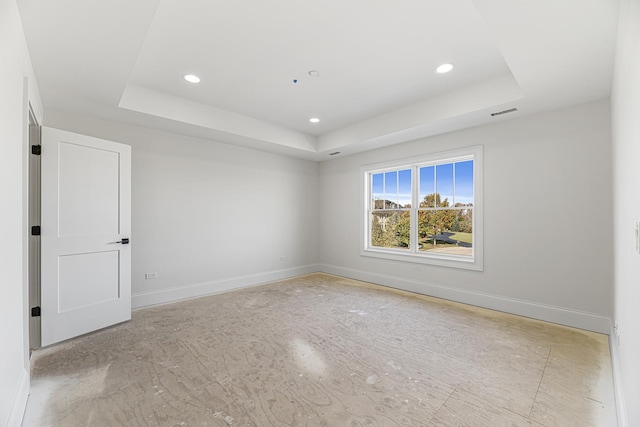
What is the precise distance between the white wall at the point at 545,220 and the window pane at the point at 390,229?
862mm

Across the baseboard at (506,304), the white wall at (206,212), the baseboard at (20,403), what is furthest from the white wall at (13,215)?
the baseboard at (506,304)

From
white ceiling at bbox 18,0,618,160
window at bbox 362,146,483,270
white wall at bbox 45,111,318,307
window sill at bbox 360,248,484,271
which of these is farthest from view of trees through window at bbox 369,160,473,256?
white wall at bbox 45,111,318,307

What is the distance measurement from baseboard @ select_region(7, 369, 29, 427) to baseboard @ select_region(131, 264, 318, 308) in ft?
6.55

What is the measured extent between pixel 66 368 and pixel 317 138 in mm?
4752

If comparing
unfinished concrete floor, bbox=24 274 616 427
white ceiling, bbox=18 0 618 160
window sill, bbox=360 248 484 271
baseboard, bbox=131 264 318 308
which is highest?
white ceiling, bbox=18 0 618 160

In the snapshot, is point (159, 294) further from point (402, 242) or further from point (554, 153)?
point (554, 153)

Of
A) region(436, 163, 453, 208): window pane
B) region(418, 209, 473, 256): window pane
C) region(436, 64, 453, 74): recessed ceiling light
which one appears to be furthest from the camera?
region(436, 163, 453, 208): window pane

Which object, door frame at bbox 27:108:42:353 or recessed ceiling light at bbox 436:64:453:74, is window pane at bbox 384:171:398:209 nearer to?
recessed ceiling light at bbox 436:64:453:74

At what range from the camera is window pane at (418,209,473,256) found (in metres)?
4.40

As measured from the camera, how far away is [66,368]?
2432mm

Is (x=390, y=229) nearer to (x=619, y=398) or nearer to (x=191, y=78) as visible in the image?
(x=619, y=398)

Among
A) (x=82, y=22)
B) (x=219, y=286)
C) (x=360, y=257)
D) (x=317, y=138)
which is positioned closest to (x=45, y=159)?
(x=82, y=22)

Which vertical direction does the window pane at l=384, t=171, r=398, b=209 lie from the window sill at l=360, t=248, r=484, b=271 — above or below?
above

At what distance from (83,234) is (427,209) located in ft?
15.5
